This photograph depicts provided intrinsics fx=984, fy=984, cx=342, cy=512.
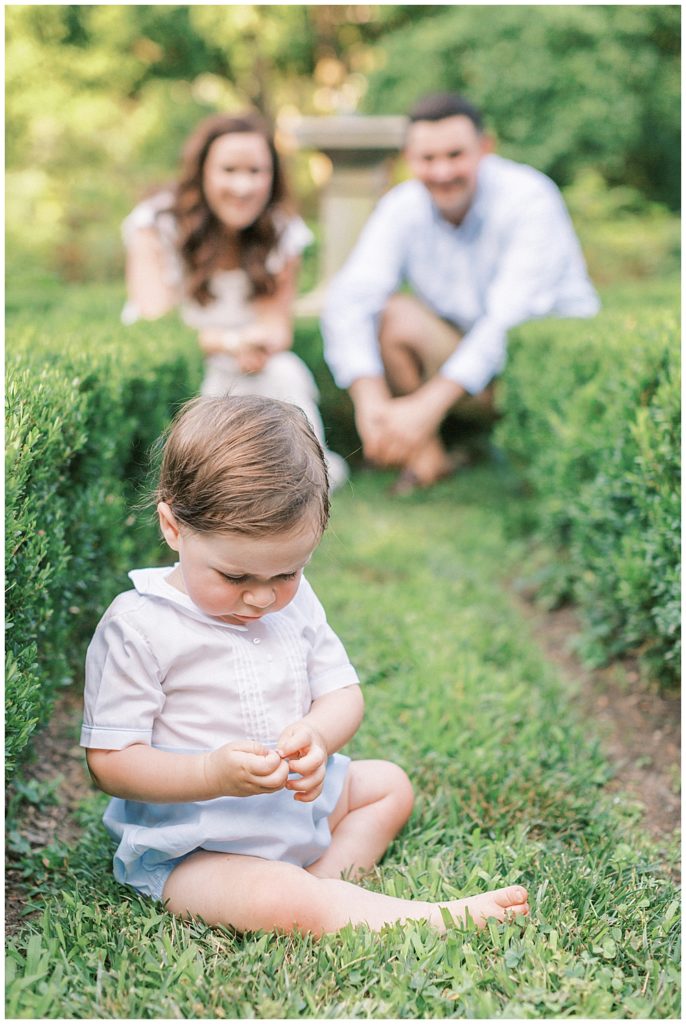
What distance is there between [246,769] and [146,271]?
443cm

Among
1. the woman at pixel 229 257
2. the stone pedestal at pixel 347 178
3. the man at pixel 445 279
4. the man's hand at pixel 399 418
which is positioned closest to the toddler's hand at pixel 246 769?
the man's hand at pixel 399 418

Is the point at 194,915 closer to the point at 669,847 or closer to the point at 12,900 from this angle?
the point at 12,900

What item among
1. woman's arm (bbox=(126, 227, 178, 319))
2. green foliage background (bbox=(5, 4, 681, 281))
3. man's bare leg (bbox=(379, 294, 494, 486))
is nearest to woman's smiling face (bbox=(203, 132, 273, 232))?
woman's arm (bbox=(126, 227, 178, 319))

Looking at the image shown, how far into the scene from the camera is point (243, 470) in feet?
6.24

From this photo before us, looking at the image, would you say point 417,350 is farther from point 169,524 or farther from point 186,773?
point 186,773

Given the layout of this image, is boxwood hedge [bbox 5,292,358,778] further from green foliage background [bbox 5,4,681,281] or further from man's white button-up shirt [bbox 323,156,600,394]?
green foliage background [bbox 5,4,681,281]

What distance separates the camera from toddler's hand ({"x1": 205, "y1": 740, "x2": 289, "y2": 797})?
5.98 feet

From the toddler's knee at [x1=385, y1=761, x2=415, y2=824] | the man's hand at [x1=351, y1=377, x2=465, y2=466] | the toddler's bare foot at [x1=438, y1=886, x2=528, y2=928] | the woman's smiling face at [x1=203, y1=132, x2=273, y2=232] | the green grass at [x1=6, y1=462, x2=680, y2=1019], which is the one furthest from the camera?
the woman's smiling face at [x1=203, y1=132, x2=273, y2=232]

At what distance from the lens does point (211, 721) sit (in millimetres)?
2100

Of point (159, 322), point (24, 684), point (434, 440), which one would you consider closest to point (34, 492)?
point (24, 684)

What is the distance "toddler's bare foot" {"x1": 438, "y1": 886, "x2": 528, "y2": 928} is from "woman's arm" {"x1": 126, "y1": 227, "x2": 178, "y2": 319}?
14.2 ft

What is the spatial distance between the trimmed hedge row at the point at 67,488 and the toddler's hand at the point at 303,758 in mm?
569

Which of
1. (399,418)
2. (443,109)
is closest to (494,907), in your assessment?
(399,418)

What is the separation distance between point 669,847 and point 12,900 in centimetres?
164
